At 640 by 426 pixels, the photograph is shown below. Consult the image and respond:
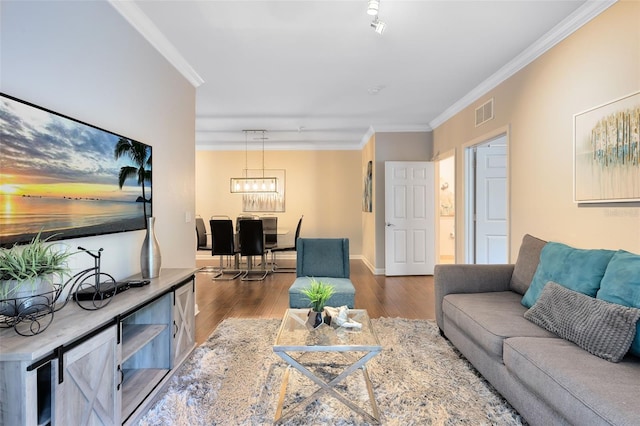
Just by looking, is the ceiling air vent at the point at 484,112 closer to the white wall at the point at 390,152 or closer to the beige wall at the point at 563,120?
the beige wall at the point at 563,120

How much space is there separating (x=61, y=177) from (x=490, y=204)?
4588mm

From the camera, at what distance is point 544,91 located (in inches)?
113

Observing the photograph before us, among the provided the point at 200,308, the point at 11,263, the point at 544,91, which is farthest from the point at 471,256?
the point at 11,263

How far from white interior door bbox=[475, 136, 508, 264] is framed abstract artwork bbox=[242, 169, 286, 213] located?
14.2ft

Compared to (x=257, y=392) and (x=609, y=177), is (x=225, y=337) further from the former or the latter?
(x=609, y=177)

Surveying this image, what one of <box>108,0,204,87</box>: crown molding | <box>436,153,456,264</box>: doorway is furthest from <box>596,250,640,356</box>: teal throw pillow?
<box>436,153,456,264</box>: doorway

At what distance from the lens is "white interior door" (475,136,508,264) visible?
4.29m

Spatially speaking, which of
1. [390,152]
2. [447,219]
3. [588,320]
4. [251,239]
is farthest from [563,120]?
[447,219]

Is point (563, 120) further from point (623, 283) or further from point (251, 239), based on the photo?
point (251, 239)

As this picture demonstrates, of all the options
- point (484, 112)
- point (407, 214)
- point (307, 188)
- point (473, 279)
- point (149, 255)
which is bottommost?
point (473, 279)

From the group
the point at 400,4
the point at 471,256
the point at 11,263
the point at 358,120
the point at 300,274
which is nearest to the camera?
the point at 11,263

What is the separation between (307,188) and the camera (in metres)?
7.40

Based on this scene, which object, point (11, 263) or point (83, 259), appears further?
point (83, 259)

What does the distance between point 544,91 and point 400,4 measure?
5.30ft
